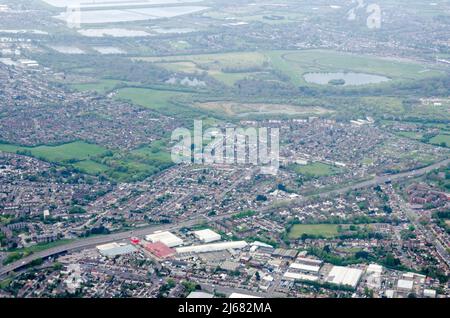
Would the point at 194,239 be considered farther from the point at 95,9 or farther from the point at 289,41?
the point at 95,9

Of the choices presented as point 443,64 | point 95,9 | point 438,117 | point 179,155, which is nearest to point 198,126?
point 179,155

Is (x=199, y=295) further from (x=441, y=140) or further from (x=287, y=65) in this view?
(x=287, y=65)

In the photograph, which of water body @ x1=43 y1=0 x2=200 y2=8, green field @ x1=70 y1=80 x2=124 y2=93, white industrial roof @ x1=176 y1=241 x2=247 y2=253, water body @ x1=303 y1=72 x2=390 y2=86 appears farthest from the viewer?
water body @ x1=43 y1=0 x2=200 y2=8

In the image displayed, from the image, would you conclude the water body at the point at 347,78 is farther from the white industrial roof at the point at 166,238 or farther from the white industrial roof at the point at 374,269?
the white industrial roof at the point at 374,269

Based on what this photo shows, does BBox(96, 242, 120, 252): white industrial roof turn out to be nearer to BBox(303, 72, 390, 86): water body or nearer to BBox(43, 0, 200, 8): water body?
BBox(303, 72, 390, 86): water body

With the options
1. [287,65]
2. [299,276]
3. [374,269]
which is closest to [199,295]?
[299,276]

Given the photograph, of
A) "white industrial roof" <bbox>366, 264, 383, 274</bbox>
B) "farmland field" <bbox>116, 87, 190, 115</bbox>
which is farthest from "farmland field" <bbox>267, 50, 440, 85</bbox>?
"white industrial roof" <bbox>366, 264, 383, 274</bbox>

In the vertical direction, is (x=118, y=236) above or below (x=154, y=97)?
below
